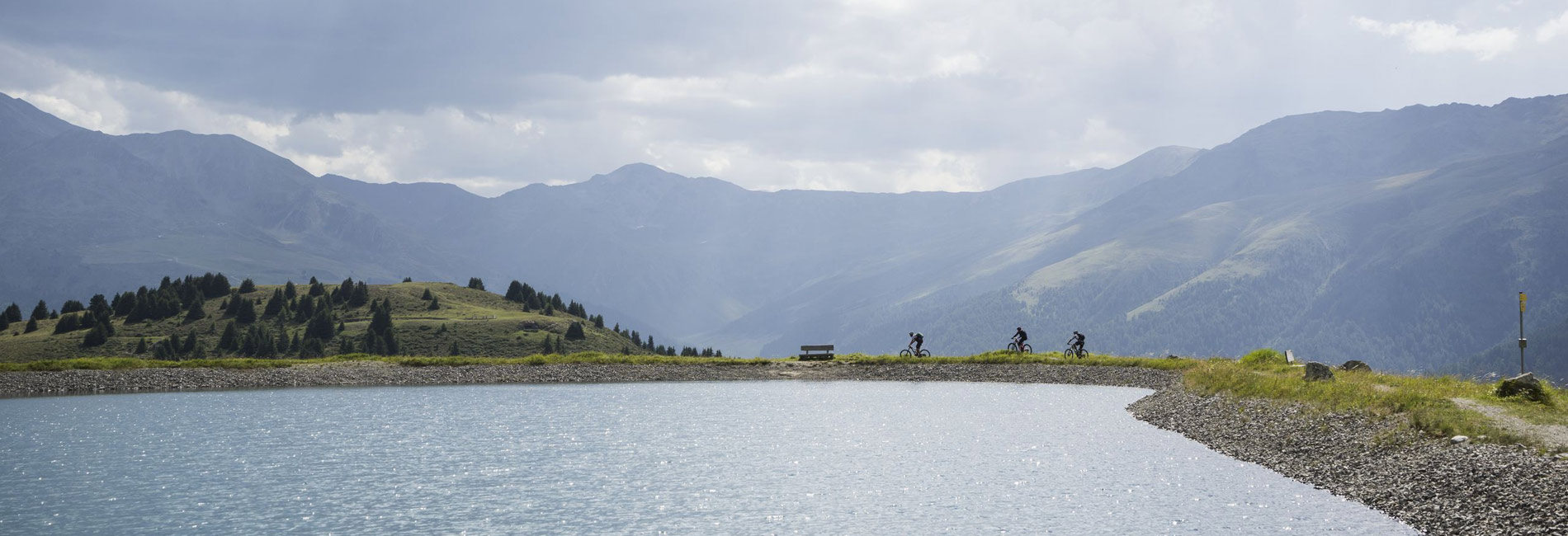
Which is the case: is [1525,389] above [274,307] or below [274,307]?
below

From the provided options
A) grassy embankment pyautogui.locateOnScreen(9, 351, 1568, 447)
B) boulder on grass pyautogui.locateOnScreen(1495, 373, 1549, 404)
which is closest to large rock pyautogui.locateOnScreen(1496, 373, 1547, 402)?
boulder on grass pyautogui.locateOnScreen(1495, 373, 1549, 404)

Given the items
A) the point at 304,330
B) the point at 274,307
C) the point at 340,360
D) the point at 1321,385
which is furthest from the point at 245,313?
the point at 1321,385

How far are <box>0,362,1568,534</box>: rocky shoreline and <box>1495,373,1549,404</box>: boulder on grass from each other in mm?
6178

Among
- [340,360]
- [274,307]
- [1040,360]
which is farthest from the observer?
[274,307]

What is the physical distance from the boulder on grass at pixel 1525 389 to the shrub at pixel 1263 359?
1114 inches

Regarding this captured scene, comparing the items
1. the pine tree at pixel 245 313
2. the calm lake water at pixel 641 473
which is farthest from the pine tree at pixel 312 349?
the calm lake water at pixel 641 473

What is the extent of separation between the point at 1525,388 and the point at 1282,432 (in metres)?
8.91

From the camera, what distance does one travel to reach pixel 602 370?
9569 centimetres

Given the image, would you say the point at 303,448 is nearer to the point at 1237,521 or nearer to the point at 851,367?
the point at 1237,521

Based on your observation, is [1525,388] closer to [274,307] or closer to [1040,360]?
[1040,360]

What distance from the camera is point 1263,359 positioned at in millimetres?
73125

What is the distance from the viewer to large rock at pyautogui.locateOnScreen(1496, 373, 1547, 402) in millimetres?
39062

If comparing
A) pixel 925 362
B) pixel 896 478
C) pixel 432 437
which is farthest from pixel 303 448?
pixel 925 362

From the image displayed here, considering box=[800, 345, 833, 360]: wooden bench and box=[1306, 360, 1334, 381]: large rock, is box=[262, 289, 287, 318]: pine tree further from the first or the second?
box=[1306, 360, 1334, 381]: large rock
